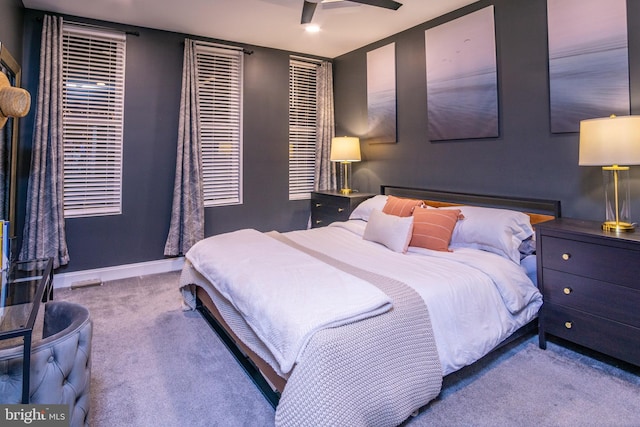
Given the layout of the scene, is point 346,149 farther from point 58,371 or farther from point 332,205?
point 58,371

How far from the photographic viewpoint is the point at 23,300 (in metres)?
1.63

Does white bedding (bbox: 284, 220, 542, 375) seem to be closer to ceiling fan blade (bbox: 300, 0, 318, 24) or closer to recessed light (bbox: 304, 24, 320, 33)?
ceiling fan blade (bbox: 300, 0, 318, 24)

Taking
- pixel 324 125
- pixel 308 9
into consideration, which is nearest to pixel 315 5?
pixel 308 9

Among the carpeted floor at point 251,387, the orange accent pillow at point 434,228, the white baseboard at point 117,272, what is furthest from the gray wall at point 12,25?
the orange accent pillow at point 434,228

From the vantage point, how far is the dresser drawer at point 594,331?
2109mm

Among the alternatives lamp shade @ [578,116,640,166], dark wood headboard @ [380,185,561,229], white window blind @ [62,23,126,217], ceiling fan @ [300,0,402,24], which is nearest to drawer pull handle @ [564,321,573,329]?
dark wood headboard @ [380,185,561,229]

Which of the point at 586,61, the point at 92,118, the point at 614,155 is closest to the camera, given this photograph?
the point at 614,155

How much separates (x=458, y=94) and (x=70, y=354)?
3.65 meters

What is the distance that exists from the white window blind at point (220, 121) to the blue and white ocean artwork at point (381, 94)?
170 cm

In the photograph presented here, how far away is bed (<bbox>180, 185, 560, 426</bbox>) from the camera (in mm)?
1512

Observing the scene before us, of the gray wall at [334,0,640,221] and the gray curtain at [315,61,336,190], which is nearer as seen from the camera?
the gray wall at [334,0,640,221]

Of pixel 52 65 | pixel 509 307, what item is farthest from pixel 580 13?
pixel 52 65

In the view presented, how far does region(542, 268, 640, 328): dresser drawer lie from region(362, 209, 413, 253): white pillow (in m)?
0.98

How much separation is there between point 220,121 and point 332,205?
1.79 meters
